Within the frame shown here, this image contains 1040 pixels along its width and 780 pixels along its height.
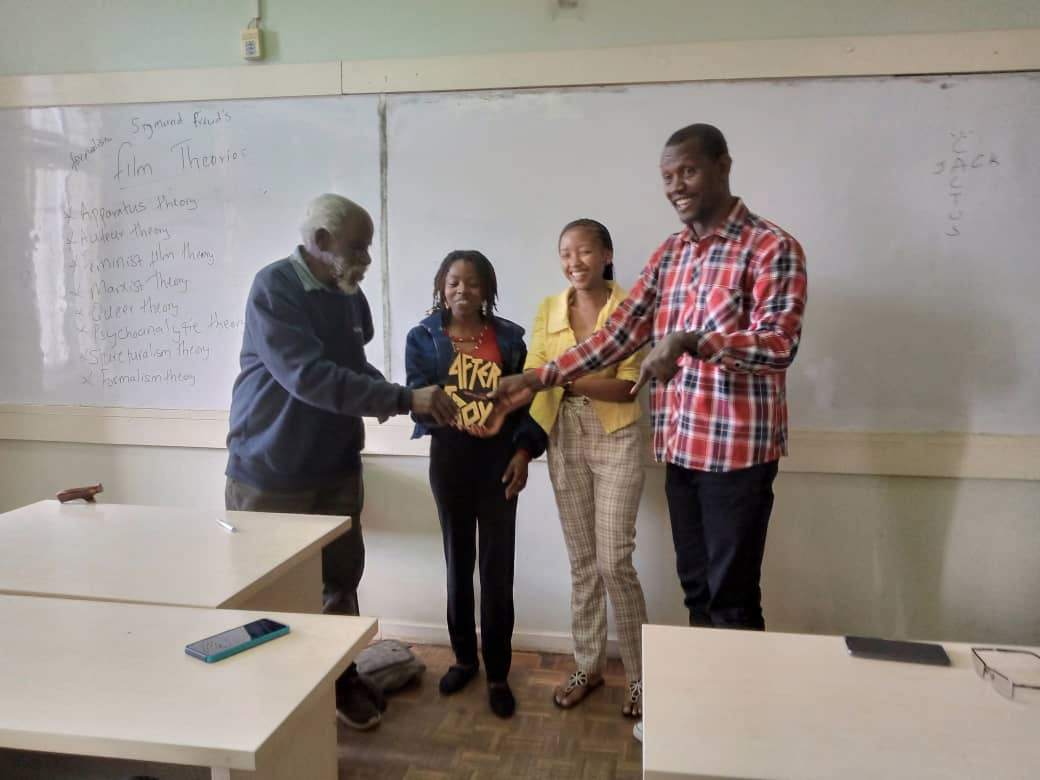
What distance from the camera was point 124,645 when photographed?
3.89 feet

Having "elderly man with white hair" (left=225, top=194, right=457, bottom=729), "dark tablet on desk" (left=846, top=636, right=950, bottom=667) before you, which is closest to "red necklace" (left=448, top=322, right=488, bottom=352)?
"elderly man with white hair" (left=225, top=194, right=457, bottom=729)

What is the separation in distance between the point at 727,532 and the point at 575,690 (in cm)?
95

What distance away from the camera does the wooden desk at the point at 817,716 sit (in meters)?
0.88

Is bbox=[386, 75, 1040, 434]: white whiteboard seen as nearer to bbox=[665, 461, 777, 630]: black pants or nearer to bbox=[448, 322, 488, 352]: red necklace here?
Answer: bbox=[448, 322, 488, 352]: red necklace

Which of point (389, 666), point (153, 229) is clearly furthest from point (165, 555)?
point (153, 229)

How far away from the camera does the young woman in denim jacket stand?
2.29 metres

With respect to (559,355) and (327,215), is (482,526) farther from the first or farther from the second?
(327,215)

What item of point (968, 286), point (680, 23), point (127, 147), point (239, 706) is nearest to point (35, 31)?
point (127, 147)

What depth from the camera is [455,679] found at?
2.47m

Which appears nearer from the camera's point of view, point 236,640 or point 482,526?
point 236,640

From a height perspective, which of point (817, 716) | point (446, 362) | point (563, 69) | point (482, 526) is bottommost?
point (482, 526)

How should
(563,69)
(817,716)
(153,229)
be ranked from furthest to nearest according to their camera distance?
(153,229) → (563,69) → (817,716)

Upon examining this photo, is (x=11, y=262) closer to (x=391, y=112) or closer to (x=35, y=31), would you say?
(x=35, y=31)

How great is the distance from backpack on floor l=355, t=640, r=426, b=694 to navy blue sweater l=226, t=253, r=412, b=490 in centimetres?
73
